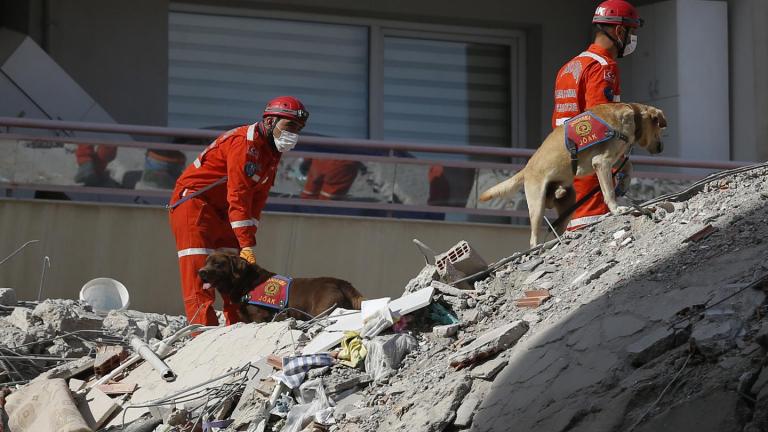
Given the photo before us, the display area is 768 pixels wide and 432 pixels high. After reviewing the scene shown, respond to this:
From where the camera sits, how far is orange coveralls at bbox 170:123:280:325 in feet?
27.8

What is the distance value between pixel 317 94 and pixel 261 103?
2.10ft

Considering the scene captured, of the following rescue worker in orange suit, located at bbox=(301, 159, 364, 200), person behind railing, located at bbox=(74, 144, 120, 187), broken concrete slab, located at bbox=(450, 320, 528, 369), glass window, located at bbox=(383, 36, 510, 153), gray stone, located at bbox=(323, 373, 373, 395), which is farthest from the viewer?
glass window, located at bbox=(383, 36, 510, 153)

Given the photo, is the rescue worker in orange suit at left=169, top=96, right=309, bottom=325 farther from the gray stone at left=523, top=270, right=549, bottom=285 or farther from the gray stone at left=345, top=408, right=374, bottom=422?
the gray stone at left=345, top=408, right=374, bottom=422

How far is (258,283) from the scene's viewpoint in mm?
8414

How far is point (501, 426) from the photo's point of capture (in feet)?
18.0

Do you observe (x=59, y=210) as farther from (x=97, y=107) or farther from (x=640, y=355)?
(x=640, y=355)

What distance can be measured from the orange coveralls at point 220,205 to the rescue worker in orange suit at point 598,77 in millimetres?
1837

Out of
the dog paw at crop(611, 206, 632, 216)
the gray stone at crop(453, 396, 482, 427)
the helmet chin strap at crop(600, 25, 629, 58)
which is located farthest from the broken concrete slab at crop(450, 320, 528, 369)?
the helmet chin strap at crop(600, 25, 629, 58)

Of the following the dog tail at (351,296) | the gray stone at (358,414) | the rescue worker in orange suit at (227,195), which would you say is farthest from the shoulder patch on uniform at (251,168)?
the gray stone at (358,414)

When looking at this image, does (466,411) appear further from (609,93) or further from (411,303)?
(609,93)

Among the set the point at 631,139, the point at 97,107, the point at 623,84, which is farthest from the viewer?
the point at 623,84

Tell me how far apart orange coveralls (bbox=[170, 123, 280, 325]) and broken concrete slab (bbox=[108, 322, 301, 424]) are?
870mm

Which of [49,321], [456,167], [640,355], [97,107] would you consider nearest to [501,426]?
[640,355]

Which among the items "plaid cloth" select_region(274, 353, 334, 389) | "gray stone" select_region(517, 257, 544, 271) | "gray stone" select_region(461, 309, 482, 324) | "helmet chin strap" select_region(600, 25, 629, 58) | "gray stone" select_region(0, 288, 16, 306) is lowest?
"plaid cloth" select_region(274, 353, 334, 389)
